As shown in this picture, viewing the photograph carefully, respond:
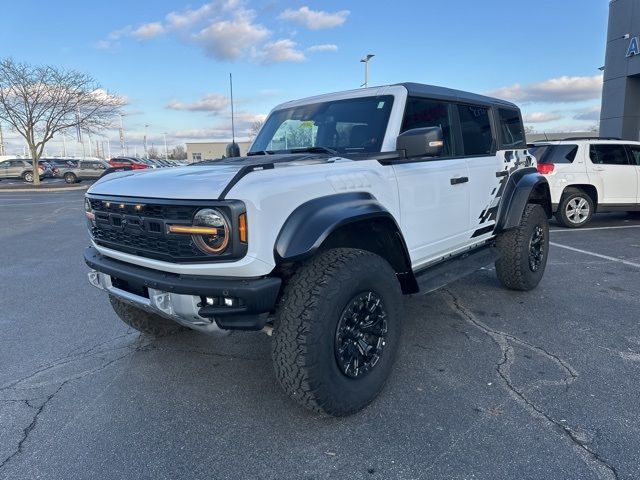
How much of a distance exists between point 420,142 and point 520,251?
2.42m

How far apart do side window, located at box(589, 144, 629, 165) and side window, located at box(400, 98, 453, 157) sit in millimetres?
6926

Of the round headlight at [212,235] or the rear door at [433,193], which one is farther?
the rear door at [433,193]

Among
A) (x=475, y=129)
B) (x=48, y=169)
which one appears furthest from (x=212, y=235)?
(x=48, y=169)

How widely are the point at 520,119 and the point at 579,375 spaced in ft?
10.5

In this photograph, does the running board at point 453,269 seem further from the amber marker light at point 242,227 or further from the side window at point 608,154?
the side window at point 608,154

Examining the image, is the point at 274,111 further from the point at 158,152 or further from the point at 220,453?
the point at 158,152

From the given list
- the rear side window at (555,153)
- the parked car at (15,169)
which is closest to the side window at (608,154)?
the rear side window at (555,153)

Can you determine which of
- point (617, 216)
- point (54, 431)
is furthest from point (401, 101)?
point (617, 216)

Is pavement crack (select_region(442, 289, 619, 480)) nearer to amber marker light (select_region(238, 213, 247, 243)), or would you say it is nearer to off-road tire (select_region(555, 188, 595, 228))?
amber marker light (select_region(238, 213, 247, 243))

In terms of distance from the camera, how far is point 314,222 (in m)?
2.49

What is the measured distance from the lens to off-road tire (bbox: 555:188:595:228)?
933 cm

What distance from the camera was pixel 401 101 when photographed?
348cm

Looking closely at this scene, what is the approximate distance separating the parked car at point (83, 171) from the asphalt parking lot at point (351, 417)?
28447mm

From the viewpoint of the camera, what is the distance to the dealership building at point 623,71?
1550 cm
